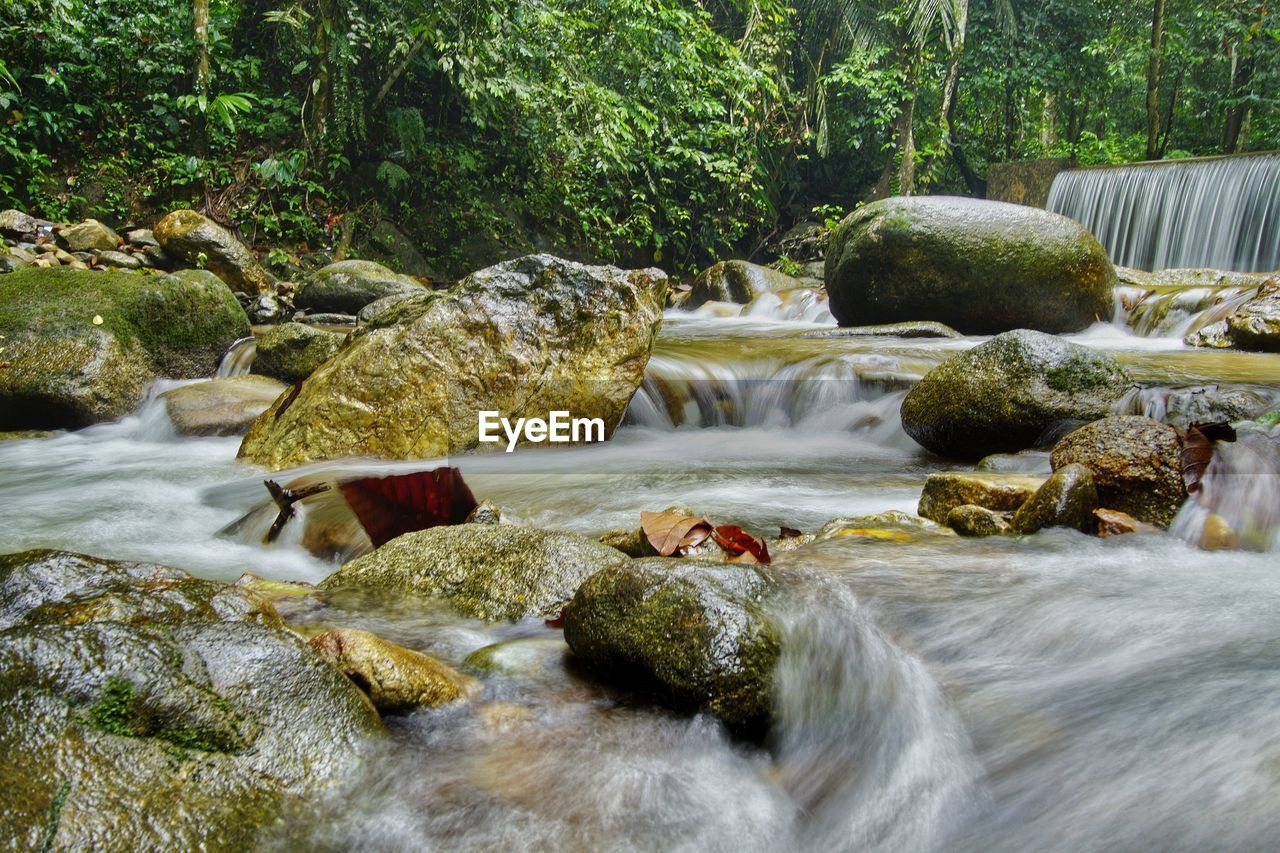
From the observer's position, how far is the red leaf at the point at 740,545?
301 centimetres

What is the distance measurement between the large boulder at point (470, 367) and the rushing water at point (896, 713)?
0.96m

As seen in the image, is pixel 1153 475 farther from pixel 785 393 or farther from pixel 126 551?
pixel 126 551

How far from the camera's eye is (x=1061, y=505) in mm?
3305

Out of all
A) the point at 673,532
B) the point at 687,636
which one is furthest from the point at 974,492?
the point at 687,636

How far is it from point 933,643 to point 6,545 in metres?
3.72

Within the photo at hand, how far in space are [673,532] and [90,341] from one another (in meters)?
5.75

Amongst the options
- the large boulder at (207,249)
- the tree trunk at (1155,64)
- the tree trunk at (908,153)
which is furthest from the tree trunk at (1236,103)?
the large boulder at (207,249)

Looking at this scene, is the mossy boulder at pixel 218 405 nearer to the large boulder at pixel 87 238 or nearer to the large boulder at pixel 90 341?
the large boulder at pixel 90 341

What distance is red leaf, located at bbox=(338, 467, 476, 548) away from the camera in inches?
138

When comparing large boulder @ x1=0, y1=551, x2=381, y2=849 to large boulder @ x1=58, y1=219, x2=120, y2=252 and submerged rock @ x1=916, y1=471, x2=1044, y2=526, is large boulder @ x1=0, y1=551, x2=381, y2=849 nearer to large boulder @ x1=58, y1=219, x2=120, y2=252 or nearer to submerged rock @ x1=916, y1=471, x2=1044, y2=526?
submerged rock @ x1=916, y1=471, x2=1044, y2=526

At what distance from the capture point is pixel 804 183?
65.2 ft

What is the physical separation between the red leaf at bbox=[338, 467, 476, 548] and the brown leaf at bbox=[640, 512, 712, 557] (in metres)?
0.80

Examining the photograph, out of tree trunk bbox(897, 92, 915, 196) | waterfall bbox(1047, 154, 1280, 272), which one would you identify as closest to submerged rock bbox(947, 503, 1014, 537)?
waterfall bbox(1047, 154, 1280, 272)

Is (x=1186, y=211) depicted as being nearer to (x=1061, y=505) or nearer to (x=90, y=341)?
(x=1061, y=505)
